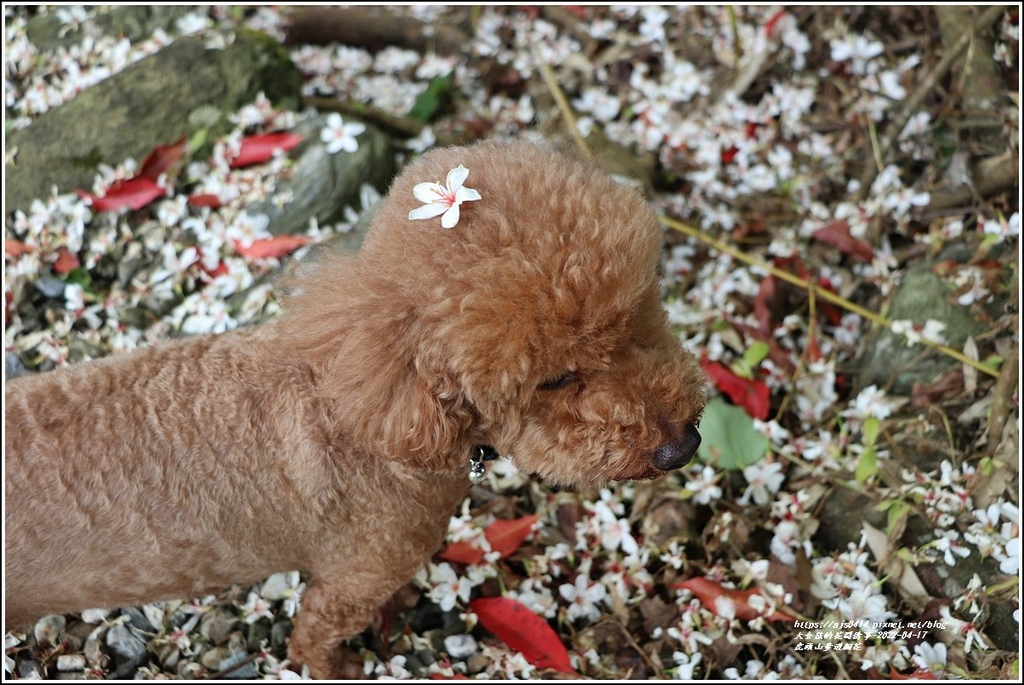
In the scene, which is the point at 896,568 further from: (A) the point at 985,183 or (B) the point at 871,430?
(A) the point at 985,183

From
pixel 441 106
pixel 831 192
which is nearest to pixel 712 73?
pixel 831 192

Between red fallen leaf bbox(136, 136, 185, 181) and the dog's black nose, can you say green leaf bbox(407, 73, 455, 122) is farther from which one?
the dog's black nose

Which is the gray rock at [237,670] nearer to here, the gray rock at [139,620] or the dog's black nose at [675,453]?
the gray rock at [139,620]

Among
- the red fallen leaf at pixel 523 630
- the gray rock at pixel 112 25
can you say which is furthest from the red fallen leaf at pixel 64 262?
the red fallen leaf at pixel 523 630

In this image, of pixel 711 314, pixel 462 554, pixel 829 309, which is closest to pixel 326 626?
pixel 462 554

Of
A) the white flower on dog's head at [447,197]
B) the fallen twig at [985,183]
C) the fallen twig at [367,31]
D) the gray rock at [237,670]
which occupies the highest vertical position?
the white flower on dog's head at [447,197]

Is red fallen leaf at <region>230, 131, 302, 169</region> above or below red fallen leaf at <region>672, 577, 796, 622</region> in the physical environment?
above

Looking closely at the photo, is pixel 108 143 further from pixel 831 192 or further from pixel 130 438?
pixel 831 192

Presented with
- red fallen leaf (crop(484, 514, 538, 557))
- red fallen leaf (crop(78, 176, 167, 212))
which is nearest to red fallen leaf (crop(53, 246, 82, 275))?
red fallen leaf (crop(78, 176, 167, 212))
